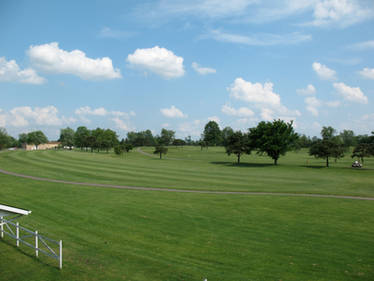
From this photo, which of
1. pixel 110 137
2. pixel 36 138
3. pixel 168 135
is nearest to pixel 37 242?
pixel 110 137

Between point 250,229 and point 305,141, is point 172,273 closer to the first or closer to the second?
point 250,229

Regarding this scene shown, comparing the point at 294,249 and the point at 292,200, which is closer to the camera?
the point at 294,249

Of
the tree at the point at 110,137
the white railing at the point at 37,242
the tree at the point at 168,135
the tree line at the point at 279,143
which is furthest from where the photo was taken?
the tree at the point at 168,135

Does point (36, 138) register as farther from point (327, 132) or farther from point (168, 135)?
point (327, 132)

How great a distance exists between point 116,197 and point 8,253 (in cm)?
1369

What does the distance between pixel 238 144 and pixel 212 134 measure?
98.8 metres

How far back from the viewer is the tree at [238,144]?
77.6 metres

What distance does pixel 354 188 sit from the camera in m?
36.8

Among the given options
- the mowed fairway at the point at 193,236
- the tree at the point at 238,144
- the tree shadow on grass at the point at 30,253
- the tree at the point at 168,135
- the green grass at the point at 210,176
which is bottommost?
the tree shadow on grass at the point at 30,253

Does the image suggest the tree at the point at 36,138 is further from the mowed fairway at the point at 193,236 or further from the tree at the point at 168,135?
the mowed fairway at the point at 193,236

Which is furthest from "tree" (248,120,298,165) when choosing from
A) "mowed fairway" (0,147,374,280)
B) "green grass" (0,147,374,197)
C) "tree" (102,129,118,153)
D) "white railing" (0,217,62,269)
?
"tree" (102,129,118,153)

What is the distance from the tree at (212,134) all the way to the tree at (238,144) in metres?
Result: 88.3

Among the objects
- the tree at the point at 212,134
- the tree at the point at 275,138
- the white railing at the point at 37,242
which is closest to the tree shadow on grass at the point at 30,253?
the white railing at the point at 37,242

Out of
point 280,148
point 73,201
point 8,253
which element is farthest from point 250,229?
point 280,148
